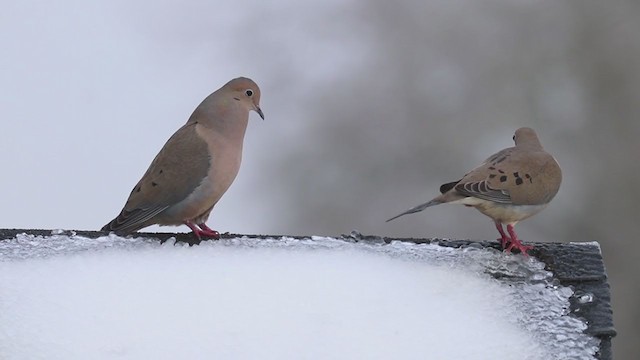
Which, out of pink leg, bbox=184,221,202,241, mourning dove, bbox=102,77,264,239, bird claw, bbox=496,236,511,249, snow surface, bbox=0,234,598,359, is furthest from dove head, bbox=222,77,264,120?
bird claw, bbox=496,236,511,249

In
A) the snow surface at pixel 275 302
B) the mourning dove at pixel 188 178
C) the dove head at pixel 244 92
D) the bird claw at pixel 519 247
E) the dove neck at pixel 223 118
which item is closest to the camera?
the snow surface at pixel 275 302

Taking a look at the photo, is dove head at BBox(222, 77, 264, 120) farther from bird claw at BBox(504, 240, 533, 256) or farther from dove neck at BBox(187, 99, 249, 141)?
bird claw at BBox(504, 240, 533, 256)

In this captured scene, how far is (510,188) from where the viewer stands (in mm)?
4617

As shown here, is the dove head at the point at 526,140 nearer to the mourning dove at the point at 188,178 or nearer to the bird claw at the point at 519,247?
the bird claw at the point at 519,247

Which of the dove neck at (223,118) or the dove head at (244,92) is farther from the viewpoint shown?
the dove head at (244,92)

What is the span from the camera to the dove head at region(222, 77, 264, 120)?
4.81 metres

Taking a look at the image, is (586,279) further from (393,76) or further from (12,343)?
(393,76)

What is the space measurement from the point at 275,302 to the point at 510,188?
1.31 meters

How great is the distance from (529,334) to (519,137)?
1402 millimetres

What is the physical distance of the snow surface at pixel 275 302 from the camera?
3436mm

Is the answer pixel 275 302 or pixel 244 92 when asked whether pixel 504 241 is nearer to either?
pixel 275 302

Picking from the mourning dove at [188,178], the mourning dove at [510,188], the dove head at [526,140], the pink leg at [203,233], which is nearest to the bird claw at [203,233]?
the pink leg at [203,233]

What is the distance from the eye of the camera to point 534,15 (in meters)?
11.3

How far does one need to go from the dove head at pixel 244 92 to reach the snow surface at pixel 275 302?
92 cm
